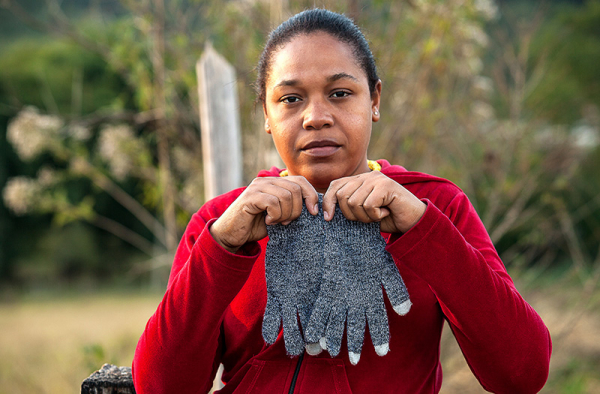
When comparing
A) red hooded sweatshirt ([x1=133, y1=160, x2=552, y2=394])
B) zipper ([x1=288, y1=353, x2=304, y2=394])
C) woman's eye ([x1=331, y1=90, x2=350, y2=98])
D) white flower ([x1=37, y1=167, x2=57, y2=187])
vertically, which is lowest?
white flower ([x1=37, y1=167, x2=57, y2=187])

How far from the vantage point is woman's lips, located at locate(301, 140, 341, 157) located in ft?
4.84

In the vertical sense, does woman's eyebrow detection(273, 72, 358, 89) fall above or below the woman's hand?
above

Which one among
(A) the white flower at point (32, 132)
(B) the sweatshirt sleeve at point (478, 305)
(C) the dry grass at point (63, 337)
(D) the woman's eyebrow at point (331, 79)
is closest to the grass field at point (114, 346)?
(C) the dry grass at point (63, 337)

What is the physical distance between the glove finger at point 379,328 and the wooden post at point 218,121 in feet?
6.46

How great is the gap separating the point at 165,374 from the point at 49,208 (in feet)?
10.8

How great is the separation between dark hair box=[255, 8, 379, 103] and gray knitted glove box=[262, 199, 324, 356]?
0.55m

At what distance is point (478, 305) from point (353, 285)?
31 cm

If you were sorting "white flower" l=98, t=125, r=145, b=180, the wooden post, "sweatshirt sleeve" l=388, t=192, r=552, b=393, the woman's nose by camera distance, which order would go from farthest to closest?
1. "white flower" l=98, t=125, r=145, b=180
2. the wooden post
3. the woman's nose
4. "sweatshirt sleeve" l=388, t=192, r=552, b=393

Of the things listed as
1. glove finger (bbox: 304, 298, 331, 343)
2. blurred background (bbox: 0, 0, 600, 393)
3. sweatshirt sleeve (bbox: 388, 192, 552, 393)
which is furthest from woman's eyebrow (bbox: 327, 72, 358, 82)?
blurred background (bbox: 0, 0, 600, 393)

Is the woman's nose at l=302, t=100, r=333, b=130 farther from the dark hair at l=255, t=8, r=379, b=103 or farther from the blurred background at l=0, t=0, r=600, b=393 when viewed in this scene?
the blurred background at l=0, t=0, r=600, b=393

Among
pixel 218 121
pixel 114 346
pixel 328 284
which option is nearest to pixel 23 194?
pixel 218 121

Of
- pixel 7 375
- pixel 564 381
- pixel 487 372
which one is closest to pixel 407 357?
A: pixel 487 372

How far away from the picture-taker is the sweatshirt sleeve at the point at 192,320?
1.24 metres

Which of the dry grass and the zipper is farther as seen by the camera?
the dry grass
